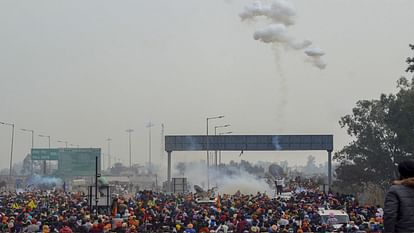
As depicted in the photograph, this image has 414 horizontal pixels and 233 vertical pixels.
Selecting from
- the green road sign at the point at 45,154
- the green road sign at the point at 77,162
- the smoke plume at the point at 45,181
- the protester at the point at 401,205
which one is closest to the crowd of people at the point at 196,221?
the protester at the point at 401,205

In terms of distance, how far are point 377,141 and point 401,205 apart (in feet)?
236

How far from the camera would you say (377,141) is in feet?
256

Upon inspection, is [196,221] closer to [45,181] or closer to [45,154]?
[45,154]

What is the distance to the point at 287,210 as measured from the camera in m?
34.5

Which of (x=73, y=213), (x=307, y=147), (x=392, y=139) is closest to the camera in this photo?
(x=73, y=213)

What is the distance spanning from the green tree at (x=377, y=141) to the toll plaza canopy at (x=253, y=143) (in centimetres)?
839

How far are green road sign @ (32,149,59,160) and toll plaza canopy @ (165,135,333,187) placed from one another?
16992 millimetres

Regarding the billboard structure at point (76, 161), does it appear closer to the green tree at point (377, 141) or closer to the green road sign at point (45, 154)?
the green road sign at point (45, 154)

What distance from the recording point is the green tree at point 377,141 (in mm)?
69438

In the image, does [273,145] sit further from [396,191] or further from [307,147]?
[396,191]

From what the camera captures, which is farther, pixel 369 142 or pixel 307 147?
pixel 307 147

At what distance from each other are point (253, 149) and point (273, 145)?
2.58 meters

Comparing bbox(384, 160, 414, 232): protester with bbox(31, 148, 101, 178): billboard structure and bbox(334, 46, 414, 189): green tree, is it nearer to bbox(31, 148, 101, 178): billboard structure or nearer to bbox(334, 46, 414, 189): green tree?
bbox(334, 46, 414, 189): green tree

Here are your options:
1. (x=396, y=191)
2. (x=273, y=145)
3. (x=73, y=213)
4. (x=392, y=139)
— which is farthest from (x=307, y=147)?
(x=396, y=191)
